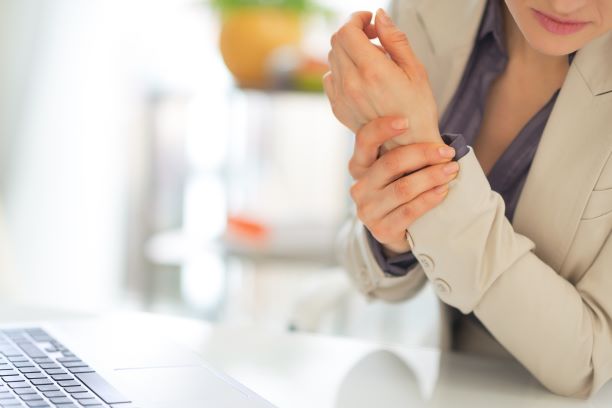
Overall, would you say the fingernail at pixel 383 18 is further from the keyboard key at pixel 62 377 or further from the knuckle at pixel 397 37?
the keyboard key at pixel 62 377

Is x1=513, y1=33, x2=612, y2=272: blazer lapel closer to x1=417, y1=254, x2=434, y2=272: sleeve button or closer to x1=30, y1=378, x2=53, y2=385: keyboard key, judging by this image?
x1=417, y1=254, x2=434, y2=272: sleeve button

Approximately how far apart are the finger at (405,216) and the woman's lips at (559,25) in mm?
181

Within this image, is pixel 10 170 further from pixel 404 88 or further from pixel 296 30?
pixel 404 88

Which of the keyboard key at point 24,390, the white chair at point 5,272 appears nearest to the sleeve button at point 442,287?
the keyboard key at point 24,390

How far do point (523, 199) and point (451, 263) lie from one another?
0.44 ft

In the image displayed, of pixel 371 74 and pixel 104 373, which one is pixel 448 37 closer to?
pixel 371 74

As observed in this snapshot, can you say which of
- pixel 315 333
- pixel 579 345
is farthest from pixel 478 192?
pixel 315 333

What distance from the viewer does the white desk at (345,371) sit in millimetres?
988

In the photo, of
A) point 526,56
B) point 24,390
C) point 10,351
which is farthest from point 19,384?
point 526,56

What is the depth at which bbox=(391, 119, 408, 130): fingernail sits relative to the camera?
0.96 m

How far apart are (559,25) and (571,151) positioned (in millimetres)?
154

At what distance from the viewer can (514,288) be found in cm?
99

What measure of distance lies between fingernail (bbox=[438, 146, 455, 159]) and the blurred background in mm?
1589

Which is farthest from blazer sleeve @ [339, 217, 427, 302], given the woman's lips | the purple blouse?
the woman's lips
